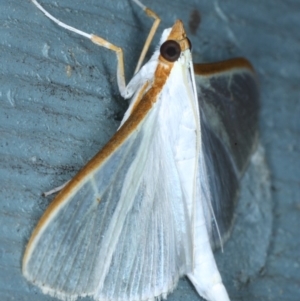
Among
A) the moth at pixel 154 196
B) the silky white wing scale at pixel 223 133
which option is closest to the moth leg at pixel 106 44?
the moth at pixel 154 196

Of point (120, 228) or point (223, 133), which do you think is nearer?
point (120, 228)

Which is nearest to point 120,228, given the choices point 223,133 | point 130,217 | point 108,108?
point 130,217

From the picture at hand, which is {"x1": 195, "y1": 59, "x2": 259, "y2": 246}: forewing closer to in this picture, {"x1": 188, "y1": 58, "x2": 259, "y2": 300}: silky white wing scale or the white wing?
{"x1": 188, "y1": 58, "x2": 259, "y2": 300}: silky white wing scale

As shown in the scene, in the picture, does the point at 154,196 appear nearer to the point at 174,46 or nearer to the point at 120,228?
the point at 120,228

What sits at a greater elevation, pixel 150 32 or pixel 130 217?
pixel 150 32

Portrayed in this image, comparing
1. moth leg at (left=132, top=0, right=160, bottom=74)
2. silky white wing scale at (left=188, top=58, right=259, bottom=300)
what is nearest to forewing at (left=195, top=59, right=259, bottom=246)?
silky white wing scale at (left=188, top=58, right=259, bottom=300)

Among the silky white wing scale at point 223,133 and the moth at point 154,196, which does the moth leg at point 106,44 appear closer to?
the moth at point 154,196

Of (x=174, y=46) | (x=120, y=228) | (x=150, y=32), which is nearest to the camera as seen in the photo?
(x=120, y=228)
